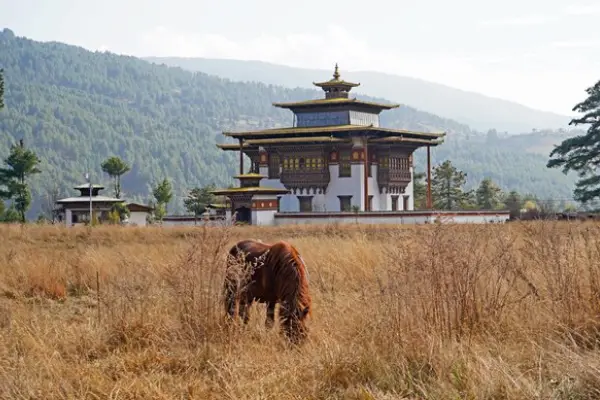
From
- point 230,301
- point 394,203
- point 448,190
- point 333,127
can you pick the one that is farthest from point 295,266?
point 448,190

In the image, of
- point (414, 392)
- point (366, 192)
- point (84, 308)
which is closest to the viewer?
point (414, 392)

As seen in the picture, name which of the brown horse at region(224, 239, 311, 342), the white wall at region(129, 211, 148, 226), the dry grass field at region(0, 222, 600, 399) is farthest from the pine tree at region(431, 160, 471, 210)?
the brown horse at region(224, 239, 311, 342)

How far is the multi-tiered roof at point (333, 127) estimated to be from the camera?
2089 inches

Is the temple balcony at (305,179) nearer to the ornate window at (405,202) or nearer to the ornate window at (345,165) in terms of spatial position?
the ornate window at (345,165)

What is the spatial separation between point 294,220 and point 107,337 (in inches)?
1522

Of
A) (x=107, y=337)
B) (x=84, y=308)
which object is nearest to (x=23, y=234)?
(x=84, y=308)

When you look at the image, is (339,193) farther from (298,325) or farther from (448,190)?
(298,325)

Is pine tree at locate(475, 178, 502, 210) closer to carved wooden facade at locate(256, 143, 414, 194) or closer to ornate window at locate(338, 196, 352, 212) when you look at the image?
carved wooden facade at locate(256, 143, 414, 194)

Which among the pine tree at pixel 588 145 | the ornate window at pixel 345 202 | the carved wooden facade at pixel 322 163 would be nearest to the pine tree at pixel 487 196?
the carved wooden facade at pixel 322 163

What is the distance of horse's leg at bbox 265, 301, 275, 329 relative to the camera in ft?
30.5

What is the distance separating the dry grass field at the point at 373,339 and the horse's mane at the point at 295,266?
1.09ft

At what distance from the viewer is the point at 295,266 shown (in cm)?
914

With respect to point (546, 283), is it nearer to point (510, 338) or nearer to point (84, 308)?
point (510, 338)

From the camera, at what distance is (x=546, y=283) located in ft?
30.8
